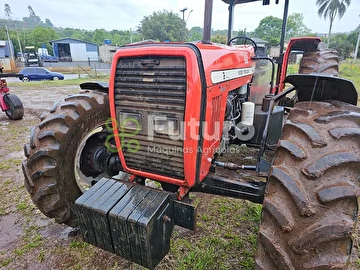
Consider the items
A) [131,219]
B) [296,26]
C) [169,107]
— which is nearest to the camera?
[131,219]

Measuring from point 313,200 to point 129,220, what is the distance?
1.07 m

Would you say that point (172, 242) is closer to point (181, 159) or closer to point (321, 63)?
point (181, 159)

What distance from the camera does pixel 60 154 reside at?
2.21m

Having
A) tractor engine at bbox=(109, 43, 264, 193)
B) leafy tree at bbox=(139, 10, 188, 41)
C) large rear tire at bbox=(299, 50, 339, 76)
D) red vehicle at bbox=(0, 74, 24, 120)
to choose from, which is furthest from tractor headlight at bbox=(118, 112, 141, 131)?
leafy tree at bbox=(139, 10, 188, 41)

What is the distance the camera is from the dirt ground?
2225 millimetres

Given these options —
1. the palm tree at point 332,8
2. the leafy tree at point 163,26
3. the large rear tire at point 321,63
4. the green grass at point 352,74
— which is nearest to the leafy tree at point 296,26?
the palm tree at point 332,8

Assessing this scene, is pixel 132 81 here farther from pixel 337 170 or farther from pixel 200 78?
pixel 337 170

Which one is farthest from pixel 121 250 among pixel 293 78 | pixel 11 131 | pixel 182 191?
pixel 11 131

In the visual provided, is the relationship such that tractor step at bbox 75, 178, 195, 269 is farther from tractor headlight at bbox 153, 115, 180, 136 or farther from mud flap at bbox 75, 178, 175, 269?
tractor headlight at bbox 153, 115, 180, 136

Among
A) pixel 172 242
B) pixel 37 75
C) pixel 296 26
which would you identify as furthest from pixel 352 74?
pixel 296 26

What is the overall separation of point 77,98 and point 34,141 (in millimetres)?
534

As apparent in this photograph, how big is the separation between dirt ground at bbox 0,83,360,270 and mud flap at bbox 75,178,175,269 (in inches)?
22.0

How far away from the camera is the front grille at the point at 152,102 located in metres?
1.73

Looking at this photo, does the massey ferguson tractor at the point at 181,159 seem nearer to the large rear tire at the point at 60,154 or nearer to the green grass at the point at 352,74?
the large rear tire at the point at 60,154
